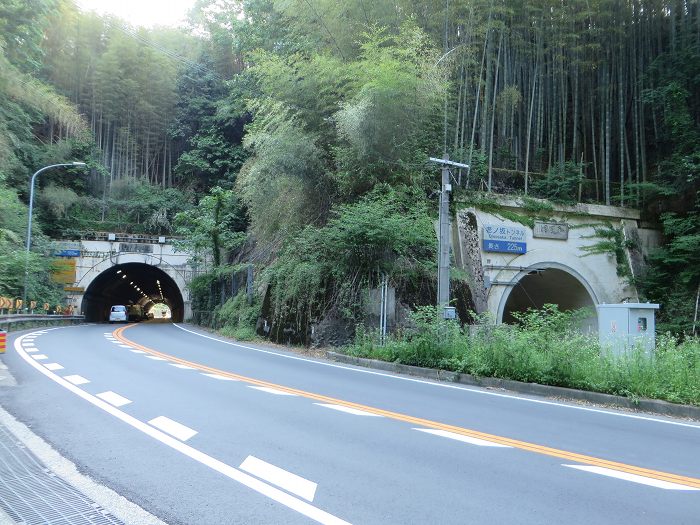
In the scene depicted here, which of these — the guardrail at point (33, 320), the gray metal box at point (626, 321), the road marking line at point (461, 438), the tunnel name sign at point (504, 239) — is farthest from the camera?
the guardrail at point (33, 320)

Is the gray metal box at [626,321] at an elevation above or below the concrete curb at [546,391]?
above

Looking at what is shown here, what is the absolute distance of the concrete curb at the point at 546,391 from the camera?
8688 mm

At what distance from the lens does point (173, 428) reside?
6441 millimetres

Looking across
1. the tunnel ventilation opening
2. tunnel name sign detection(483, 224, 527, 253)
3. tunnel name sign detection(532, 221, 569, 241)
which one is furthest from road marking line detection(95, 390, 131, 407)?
tunnel name sign detection(532, 221, 569, 241)

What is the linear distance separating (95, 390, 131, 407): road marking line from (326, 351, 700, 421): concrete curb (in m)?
6.65

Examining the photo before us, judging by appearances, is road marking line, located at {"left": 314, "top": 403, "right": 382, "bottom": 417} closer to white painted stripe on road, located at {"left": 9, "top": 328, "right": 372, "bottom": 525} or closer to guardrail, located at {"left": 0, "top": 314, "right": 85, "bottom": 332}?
white painted stripe on road, located at {"left": 9, "top": 328, "right": 372, "bottom": 525}

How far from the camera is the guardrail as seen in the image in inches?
927

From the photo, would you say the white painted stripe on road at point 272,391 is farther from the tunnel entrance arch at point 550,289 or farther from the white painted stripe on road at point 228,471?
the tunnel entrance arch at point 550,289

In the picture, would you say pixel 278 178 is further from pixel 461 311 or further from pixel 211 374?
pixel 211 374

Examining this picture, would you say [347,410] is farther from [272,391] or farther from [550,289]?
[550,289]

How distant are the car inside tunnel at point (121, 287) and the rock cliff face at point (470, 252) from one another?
28713 millimetres

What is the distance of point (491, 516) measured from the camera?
13.0 feet

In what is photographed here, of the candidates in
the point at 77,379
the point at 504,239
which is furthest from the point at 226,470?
the point at 504,239

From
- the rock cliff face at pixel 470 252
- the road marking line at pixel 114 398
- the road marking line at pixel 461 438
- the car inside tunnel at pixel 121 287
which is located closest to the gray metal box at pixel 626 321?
the rock cliff face at pixel 470 252
